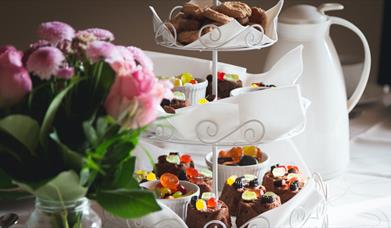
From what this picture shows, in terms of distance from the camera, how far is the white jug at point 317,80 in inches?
60.9

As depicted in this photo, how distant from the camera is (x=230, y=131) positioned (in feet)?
3.75

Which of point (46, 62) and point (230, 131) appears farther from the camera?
point (230, 131)

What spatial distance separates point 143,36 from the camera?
93.6 inches

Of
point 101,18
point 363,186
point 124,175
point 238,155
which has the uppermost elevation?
point 124,175

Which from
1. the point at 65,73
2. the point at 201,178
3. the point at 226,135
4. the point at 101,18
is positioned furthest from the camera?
the point at 101,18

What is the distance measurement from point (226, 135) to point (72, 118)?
34 centimetres

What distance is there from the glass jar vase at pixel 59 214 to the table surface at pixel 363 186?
0.27 meters

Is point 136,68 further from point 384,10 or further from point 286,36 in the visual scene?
point 384,10

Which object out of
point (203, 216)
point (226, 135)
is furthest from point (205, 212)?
point (226, 135)

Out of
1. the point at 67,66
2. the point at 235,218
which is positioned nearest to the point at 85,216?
the point at 67,66

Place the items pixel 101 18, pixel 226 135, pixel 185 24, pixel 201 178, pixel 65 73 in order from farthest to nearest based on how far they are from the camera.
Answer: pixel 101 18, pixel 201 178, pixel 185 24, pixel 226 135, pixel 65 73

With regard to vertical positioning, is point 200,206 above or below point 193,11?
below

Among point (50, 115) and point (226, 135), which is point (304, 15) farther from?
point (50, 115)

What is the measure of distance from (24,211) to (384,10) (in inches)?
57.5
